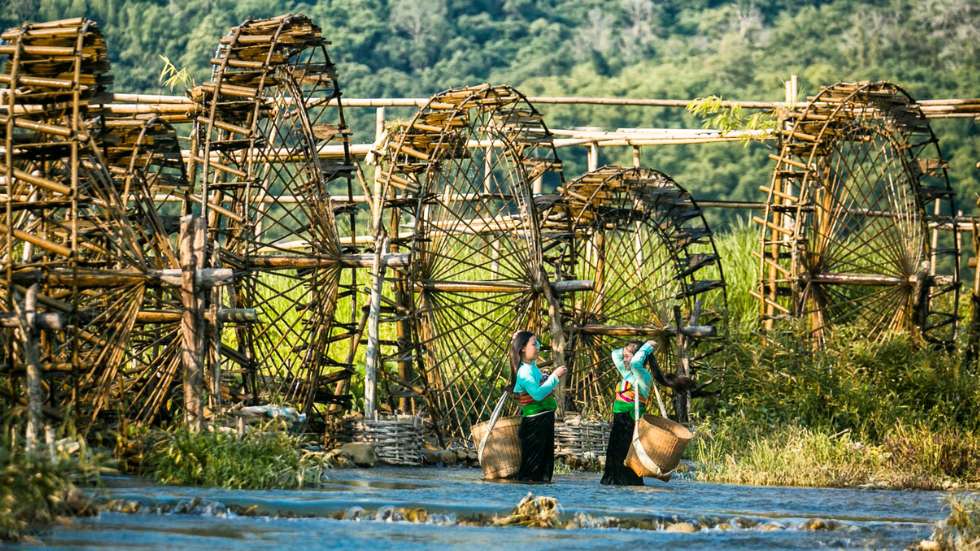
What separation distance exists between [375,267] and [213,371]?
244 cm

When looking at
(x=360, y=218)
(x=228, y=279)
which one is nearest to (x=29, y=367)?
→ (x=228, y=279)

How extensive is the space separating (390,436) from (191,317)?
3.30 m

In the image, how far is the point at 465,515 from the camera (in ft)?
42.7

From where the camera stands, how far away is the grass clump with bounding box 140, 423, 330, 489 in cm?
1397

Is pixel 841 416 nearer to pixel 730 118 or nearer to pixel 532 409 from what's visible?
pixel 532 409

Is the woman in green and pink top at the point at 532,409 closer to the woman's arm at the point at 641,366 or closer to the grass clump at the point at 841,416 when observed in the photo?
the woman's arm at the point at 641,366

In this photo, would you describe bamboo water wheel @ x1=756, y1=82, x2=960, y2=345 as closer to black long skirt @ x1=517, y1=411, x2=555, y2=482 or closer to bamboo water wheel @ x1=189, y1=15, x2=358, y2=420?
bamboo water wheel @ x1=189, y1=15, x2=358, y2=420

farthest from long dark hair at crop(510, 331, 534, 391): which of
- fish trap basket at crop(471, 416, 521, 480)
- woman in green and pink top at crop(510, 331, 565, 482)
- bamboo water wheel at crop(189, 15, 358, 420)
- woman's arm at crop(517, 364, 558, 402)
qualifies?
bamboo water wheel at crop(189, 15, 358, 420)

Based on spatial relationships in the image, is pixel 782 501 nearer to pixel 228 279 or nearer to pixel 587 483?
pixel 587 483

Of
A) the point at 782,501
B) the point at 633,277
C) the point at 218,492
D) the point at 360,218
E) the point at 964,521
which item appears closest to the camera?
the point at 964,521

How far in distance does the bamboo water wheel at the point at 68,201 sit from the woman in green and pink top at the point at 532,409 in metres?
3.36

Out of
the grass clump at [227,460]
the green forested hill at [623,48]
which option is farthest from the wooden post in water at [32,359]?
the green forested hill at [623,48]

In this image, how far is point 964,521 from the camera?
12.4 meters

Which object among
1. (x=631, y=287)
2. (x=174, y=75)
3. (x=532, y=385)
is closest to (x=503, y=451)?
(x=532, y=385)
